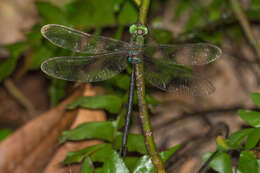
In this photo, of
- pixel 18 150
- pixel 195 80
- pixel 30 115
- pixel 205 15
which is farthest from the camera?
pixel 30 115

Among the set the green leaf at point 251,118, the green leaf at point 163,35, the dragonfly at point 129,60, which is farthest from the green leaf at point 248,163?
the green leaf at point 163,35

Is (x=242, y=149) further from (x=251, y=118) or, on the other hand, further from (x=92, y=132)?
(x=92, y=132)

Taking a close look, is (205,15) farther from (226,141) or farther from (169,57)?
(226,141)

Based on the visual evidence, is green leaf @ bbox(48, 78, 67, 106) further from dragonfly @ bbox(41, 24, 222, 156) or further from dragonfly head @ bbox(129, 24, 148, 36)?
dragonfly head @ bbox(129, 24, 148, 36)

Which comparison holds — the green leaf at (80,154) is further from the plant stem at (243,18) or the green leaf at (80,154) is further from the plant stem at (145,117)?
the plant stem at (243,18)

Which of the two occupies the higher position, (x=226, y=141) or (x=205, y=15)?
(x=205, y=15)

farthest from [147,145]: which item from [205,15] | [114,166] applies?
[205,15]

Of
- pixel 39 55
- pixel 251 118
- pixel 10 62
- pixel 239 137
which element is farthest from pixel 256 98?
pixel 10 62
